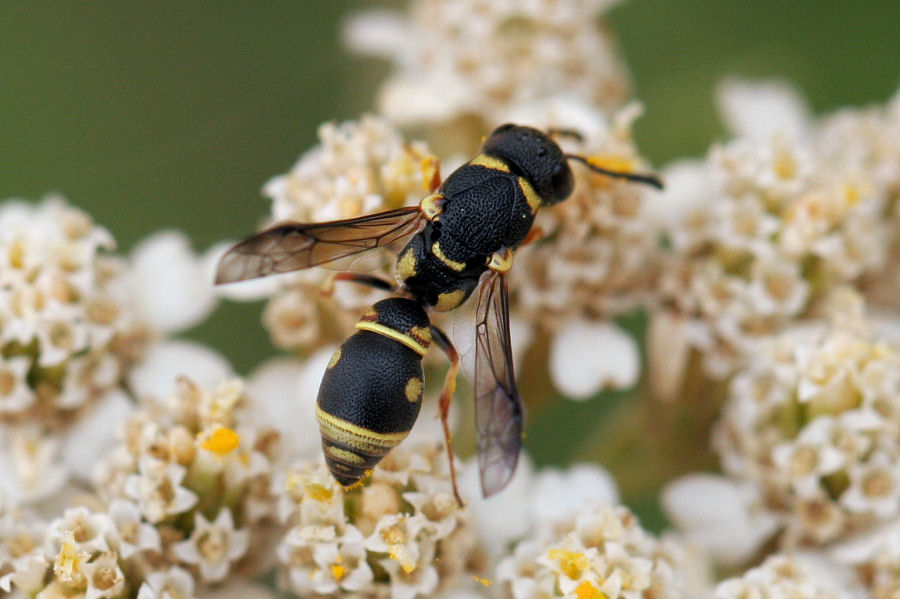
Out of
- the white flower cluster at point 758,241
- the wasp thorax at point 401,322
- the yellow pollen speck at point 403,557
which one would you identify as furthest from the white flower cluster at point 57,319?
the white flower cluster at point 758,241

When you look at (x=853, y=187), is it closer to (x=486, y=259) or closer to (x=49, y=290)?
(x=486, y=259)

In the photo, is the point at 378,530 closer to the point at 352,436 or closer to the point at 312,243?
the point at 352,436

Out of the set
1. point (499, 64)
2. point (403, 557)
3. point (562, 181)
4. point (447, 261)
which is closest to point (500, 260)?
point (447, 261)

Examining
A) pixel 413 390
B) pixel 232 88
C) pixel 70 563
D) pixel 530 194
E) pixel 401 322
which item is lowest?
pixel 70 563

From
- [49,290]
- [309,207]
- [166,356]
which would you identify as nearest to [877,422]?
[309,207]

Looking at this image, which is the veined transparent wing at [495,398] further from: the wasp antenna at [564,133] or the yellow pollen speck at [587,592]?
the wasp antenna at [564,133]

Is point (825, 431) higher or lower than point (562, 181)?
lower

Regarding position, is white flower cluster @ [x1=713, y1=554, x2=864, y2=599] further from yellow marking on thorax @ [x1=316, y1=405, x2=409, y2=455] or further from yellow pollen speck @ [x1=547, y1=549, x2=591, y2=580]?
yellow marking on thorax @ [x1=316, y1=405, x2=409, y2=455]
